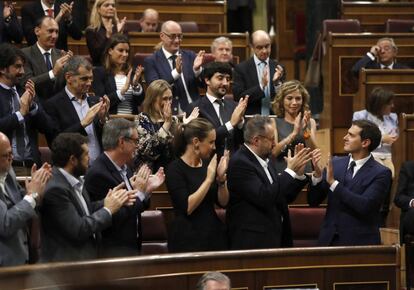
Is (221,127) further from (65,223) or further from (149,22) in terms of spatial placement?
(149,22)

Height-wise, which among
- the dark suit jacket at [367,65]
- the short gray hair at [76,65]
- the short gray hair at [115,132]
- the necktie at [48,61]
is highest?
the short gray hair at [76,65]

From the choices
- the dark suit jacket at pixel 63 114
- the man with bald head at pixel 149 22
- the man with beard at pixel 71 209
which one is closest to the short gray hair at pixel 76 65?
the dark suit jacket at pixel 63 114

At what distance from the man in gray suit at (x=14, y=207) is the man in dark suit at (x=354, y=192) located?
150 centimetres

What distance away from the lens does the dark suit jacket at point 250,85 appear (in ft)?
22.2

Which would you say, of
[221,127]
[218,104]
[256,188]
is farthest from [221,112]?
[256,188]

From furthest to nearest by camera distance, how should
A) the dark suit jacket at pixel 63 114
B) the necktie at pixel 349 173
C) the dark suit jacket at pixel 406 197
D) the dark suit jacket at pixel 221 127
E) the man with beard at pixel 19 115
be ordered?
the dark suit jacket at pixel 221 127 → the dark suit jacket at pixel 63 114 → the dark suit jacket at pixel 406 197 → the man with beard at pixel 19 115 → the necktie at pixel 349 173

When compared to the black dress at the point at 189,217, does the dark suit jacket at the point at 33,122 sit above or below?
above

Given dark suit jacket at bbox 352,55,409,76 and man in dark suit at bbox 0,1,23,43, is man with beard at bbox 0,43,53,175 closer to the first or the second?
man in dark suit at bbox 0,1,23,43

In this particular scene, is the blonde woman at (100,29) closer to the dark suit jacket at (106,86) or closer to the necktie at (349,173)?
the dark suit jacket at (106,86)

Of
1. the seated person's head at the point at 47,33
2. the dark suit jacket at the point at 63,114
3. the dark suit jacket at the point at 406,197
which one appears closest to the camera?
the dark suit jacket at the point at 406,197

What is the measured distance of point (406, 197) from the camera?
223 inches

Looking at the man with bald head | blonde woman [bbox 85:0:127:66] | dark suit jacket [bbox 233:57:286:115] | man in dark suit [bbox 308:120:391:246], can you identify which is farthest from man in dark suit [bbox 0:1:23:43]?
man in dark suit [bbox 308:120:391:246]

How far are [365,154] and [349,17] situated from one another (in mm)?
4590

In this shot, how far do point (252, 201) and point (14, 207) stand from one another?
49.1 inches
